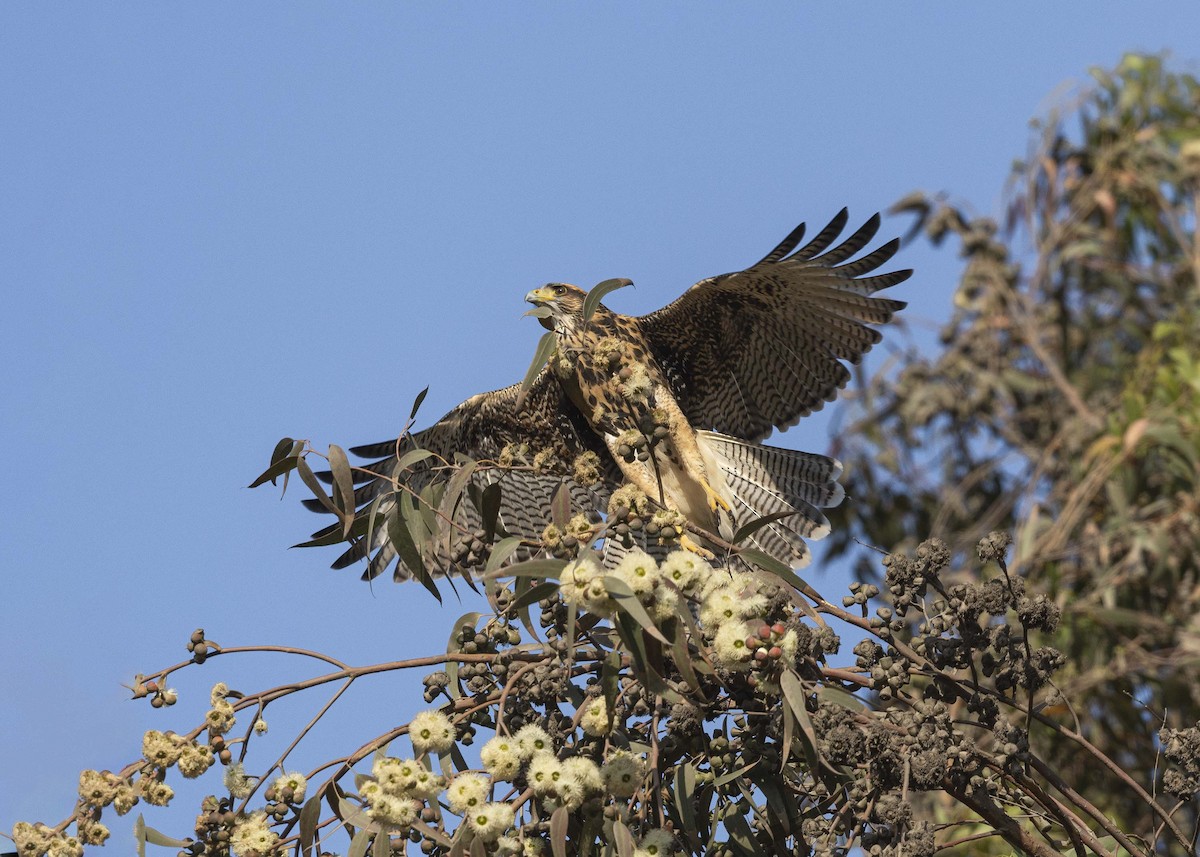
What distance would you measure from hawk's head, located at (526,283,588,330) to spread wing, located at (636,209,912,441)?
0.99 feet

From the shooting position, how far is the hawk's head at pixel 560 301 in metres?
5.77

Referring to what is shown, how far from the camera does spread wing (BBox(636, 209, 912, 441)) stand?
5453mm

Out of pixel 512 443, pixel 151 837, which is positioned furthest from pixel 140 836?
pixel 512 443

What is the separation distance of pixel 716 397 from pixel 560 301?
75cm

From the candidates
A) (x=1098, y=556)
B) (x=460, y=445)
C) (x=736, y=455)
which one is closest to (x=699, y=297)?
(x=736, y=455)

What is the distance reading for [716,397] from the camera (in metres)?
6.03

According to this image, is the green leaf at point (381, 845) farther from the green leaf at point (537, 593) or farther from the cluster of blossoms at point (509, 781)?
the green leaf at point (537, 593)

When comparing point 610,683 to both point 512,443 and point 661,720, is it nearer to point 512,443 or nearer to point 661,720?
point 661,720

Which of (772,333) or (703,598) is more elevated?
(772,333)

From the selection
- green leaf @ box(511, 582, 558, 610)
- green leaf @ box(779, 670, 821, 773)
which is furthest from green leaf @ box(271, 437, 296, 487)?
green leaf @ box(779, 670, 821, 773)

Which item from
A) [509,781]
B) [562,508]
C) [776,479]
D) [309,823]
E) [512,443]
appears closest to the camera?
[509,781]

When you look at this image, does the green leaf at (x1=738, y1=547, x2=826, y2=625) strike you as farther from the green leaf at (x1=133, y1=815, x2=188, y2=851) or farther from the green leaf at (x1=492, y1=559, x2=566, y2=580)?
the green leaf at (x1=133, y1=815, x2=188, y2=851)

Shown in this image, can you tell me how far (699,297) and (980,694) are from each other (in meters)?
3.48

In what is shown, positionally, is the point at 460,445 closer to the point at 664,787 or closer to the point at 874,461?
the point at 874,461
